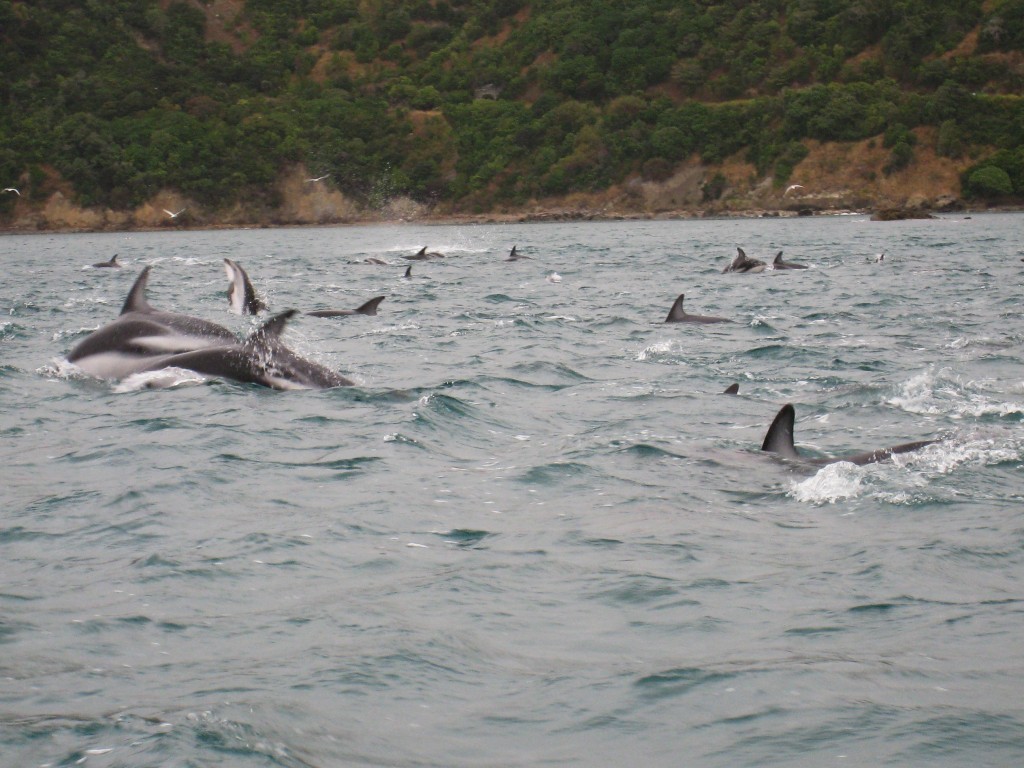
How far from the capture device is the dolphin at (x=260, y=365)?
13742 millimetres

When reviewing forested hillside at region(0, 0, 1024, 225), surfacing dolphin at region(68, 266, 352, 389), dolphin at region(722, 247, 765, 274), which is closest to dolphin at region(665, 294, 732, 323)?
surfacing dolphin at region(68, 266, 352, 389)

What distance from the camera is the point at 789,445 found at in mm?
10398

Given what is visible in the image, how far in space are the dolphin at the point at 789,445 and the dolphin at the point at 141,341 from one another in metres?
6.85

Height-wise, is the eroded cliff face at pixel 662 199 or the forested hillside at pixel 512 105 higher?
the forested hillside at pixel 512 105

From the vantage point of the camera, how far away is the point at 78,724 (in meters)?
5.32

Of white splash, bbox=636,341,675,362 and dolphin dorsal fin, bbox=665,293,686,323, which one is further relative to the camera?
dolphin dorsal fin, bbox=665,293,686,323

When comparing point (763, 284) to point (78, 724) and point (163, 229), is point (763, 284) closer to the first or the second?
point (78, 724)

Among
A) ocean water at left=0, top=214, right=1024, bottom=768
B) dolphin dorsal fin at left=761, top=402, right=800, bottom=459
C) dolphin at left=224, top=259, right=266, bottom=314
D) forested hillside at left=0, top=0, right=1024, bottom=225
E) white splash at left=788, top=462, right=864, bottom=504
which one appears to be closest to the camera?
ocean water at left=0, top=214, right=1024, bottom=768

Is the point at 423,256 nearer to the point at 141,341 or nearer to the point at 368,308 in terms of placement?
the point at 368,308

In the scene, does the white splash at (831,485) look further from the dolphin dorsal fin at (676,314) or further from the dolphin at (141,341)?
the dolphin dorsal fin at (676,314)

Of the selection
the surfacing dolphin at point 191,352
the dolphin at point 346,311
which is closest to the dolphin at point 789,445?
the surfacing dolphin at point 191,352

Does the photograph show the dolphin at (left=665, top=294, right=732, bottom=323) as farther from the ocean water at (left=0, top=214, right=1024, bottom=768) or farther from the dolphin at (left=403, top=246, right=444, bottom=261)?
the dolphin at (left=403, top=246, right=444, bottom=261)

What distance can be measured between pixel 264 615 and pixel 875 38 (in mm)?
117351

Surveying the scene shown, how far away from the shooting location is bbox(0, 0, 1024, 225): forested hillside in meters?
101
